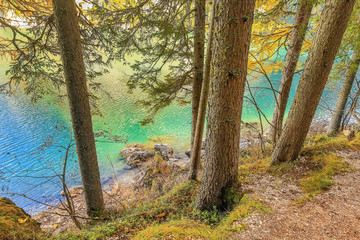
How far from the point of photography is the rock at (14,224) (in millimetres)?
2462

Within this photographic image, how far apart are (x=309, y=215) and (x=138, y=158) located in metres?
7.66

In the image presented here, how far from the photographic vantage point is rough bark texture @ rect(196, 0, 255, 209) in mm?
2023

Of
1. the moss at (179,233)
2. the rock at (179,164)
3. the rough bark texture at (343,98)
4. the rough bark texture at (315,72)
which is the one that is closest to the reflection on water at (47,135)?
the rock at (179,164)

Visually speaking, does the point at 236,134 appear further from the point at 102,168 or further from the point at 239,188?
the point at 102,168

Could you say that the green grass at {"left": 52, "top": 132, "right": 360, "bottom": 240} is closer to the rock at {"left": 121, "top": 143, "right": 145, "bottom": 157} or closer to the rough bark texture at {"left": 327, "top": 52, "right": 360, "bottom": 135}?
the rough bark texture at {"left": 327, "top": 52, "right": 360, "bottom": 135}

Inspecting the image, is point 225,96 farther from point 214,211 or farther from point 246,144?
point 246,144

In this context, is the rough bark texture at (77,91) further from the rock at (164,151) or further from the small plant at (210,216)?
the rock at (164,151)

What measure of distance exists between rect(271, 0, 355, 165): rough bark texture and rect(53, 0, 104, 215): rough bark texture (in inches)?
163

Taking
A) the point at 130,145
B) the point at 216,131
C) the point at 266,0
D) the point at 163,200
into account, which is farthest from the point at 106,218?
the point at 266,0

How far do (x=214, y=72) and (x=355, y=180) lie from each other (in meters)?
3.15

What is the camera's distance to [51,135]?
10.2 metres

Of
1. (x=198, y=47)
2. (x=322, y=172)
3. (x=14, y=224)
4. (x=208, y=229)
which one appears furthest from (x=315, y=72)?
(x=14, y=224)

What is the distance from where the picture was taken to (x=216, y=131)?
2549 mm

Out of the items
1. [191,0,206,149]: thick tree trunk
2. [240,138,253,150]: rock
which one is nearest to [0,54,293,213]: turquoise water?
[240,138,253,150]: rock
